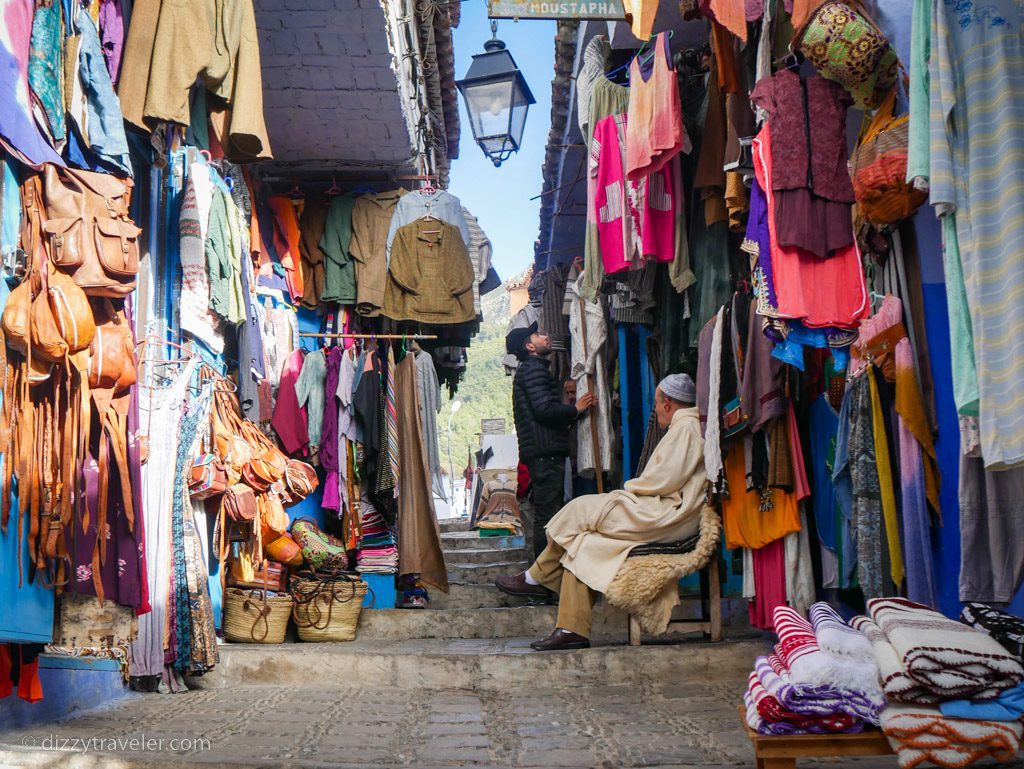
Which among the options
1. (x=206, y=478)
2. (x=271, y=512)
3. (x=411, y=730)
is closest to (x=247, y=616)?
(x=271, y=512)

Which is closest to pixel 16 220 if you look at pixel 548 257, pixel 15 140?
pixel 15 140

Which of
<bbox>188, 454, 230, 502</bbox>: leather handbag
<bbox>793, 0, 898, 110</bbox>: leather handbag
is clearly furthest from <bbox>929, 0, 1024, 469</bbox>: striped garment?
Result: <bbox>188, 454, 230, 502</bbox>: leather handbag

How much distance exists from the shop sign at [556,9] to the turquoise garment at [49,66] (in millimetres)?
2513

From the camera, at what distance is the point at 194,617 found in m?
5.83

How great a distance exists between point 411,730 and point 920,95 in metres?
3.46

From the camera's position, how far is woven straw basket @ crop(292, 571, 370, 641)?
734 centimetres

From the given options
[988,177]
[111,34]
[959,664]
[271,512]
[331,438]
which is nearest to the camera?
[959,664]

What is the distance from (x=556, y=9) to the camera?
605 centimetres

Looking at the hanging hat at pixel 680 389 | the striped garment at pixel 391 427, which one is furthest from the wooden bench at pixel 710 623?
the striped garment at pixel 391 427

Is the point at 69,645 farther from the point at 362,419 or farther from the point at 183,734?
the point at 362,419

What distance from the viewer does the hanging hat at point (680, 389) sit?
685cm

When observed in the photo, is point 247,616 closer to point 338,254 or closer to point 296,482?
point 296,482

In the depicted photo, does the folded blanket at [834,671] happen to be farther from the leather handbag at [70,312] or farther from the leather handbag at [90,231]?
the leather handbag at [90,231]

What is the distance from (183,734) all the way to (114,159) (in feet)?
8.27
